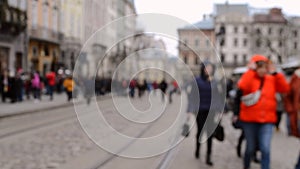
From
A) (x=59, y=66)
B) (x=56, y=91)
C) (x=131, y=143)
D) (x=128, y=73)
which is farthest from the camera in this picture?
(x=59, y=66)

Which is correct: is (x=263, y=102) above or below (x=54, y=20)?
below

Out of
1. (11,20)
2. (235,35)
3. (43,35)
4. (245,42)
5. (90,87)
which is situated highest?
(235,35)

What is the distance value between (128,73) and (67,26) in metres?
42.4

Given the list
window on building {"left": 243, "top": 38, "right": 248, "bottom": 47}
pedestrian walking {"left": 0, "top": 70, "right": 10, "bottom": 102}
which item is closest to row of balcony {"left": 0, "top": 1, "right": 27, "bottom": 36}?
pedestrian walking {"left": 0, "top": 70, "right": 10, "bottom": 102}

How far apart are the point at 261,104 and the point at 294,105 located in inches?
22.7

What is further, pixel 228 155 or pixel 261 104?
pixel 228 155

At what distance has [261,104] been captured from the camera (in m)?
Result: 6.88

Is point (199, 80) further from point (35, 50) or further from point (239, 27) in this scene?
point (239, 27)

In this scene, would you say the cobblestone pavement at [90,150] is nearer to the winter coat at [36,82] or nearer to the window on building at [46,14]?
the winter coat at [36,82]

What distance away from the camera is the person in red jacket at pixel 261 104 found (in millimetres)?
6863

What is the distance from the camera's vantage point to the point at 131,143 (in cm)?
1042

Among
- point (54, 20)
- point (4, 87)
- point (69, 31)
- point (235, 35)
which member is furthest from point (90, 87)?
point (235, 35)

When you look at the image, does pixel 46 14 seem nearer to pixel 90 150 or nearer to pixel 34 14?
pixel 34 14

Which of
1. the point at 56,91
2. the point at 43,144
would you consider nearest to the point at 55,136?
the point at 43,144
